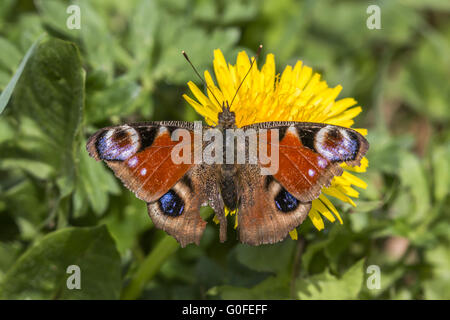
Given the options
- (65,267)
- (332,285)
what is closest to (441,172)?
(332,285)

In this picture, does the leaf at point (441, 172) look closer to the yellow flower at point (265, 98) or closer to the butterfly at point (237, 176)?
the yellow flower at point (265, 98)

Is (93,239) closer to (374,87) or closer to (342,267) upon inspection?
(342,267)

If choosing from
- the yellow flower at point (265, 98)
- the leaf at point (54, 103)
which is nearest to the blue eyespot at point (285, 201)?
the yellow flower at point (265, 98)

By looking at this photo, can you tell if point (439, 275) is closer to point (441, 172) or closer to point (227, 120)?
point (441, 172)

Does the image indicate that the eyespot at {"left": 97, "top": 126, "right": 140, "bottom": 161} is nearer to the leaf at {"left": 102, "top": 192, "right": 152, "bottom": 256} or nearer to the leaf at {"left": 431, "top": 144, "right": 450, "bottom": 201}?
the leaf at {"left": 102, "top": 192, "right": 152, "bottom": 256}

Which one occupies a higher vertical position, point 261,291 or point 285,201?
point 285,201

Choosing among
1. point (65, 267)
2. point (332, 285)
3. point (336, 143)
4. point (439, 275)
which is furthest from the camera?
point (439, 275)

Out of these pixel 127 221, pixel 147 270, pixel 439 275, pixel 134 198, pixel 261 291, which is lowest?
pixel 439 275

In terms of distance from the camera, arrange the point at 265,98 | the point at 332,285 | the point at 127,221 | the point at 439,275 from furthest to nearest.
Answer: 1. the point at 439,275
2. the point at 127,221
3. the point at 332,285
4. the point at 265,98
